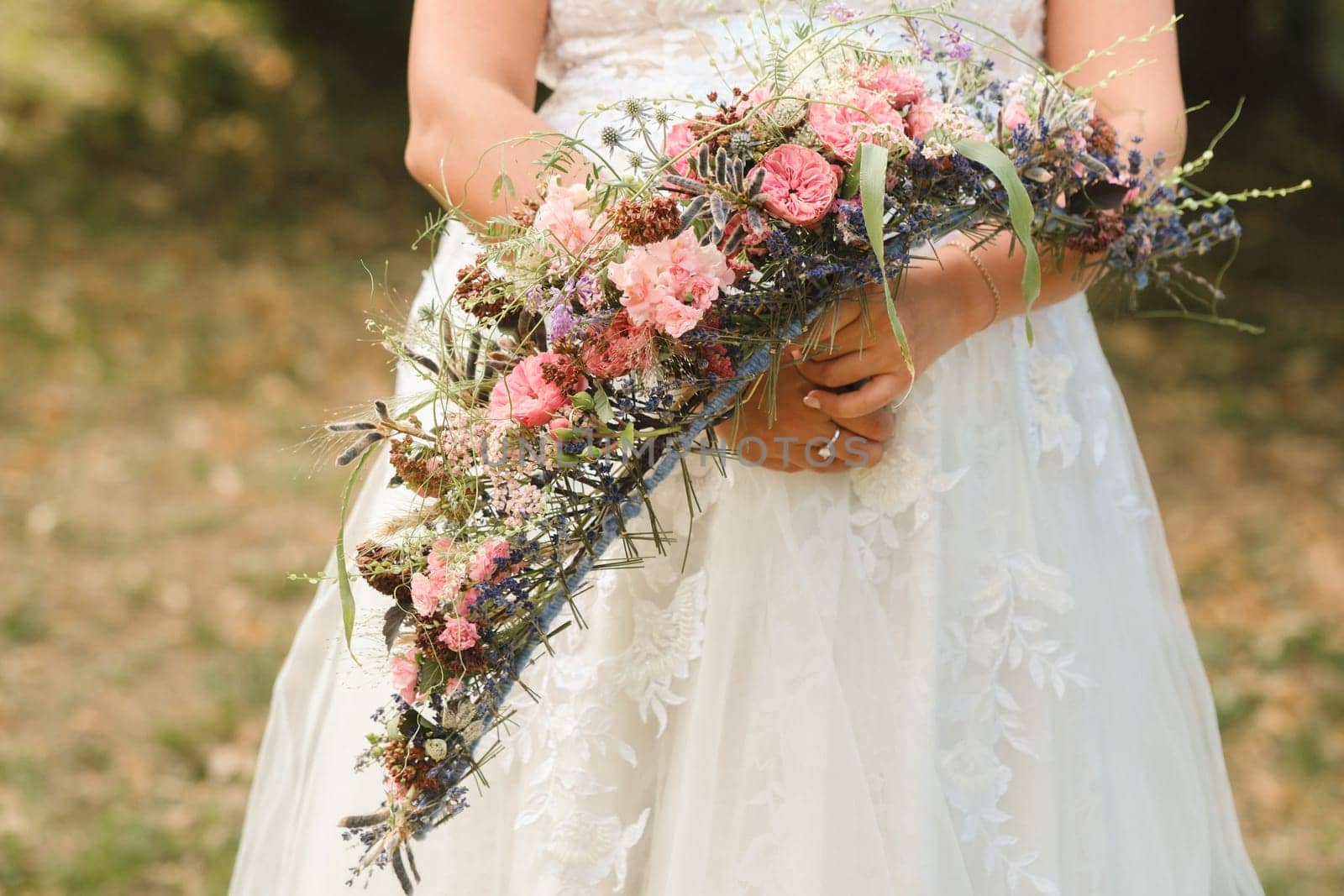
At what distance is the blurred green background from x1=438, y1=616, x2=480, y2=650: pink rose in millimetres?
255

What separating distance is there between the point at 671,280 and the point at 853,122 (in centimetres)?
27

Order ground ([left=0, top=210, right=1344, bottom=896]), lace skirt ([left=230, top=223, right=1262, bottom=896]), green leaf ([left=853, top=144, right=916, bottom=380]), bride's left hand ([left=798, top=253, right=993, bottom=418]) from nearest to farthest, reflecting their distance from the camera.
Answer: green leaf ([left=853, top=144, right=916, bottom=380]), bride's left hand ([left=798, top=253, right=993, bottom=418]), lace skirt ([left=230, top=223, right=1262, bottom=896]), ground ([left=0, top=210, right=1344, bottom=896])

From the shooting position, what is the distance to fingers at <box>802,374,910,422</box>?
1489mm

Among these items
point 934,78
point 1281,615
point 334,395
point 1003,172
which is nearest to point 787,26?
point 934,78

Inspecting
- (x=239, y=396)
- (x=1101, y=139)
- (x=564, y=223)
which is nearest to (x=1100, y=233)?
(x=1101, y=139)

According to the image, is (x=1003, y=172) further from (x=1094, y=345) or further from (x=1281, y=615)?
(x=1281, y=615)

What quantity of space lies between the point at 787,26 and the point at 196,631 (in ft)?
10.8

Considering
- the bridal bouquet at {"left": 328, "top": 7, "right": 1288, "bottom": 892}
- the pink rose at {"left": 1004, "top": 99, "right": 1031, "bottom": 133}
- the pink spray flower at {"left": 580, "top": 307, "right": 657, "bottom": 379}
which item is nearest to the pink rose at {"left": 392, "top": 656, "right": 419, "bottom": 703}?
the bridal bouquet at {"left": 328, "top": 7, "right": 1288, "bottom": 892}

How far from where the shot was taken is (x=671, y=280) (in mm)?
1295

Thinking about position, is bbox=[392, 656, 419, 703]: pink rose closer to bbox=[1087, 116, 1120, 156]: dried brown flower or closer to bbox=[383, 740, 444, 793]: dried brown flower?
bbox=[383, 740, 444, 793]: dried brown flower

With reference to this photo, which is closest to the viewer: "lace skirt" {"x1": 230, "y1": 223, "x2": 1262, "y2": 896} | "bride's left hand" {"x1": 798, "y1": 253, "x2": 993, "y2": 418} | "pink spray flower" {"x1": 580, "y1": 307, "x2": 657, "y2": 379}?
"pink spray flower" {"x1": 580, "y1": 307, "x2": 657, "y2": 379}

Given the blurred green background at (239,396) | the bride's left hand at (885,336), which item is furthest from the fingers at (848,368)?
the blurred green background at (239,396)

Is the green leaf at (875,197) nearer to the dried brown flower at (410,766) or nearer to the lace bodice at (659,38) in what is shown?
the lace bodice at (659,38)

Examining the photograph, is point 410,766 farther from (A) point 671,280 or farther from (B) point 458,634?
(A) point 671,280
